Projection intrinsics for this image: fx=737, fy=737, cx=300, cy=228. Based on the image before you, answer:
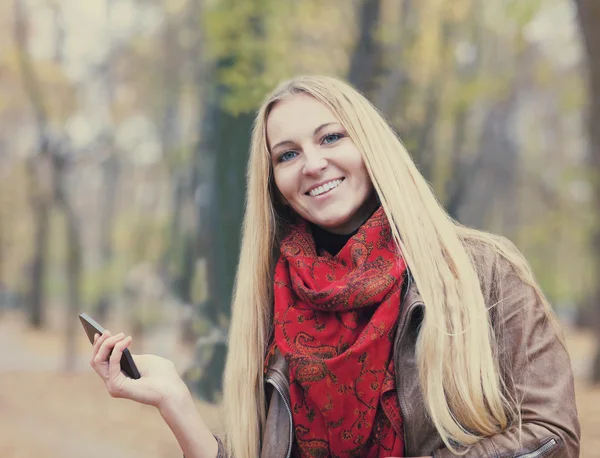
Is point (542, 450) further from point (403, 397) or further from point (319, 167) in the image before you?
point (319, 167)

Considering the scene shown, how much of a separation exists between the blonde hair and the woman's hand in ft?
0.62

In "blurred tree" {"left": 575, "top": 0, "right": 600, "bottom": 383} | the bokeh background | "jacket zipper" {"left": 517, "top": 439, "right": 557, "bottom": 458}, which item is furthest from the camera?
"blurred tree" {"left": 575, "top": 0, "right": 600, "bottom": 383}

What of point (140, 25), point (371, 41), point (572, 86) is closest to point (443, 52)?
point (371, 41)

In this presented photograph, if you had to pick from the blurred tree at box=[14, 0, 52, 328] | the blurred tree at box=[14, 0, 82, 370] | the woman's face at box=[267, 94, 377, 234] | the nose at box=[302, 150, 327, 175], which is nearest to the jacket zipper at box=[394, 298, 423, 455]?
the woman's face at box=[267, 94, 377, 234]

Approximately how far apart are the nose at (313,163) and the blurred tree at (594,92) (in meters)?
5.76

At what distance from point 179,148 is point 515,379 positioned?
6.01 m

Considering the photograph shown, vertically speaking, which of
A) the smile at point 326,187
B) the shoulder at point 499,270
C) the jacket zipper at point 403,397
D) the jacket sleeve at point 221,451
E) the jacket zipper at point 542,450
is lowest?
the jacket sleeve at point 221,451

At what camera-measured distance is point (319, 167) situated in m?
1.98

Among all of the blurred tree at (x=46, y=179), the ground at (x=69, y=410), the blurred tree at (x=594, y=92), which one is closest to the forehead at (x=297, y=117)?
the ground at (x=69, y=410)

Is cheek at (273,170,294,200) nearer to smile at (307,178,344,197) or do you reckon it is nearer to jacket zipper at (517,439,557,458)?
smile at (307,178,344,197)

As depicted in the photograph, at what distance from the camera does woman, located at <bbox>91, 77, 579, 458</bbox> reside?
1.76 meters

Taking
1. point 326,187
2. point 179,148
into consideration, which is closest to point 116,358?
point 326,187

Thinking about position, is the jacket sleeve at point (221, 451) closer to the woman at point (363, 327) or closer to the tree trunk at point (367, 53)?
the woman at point (363, 327)

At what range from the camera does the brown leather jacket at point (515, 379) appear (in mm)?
1706
